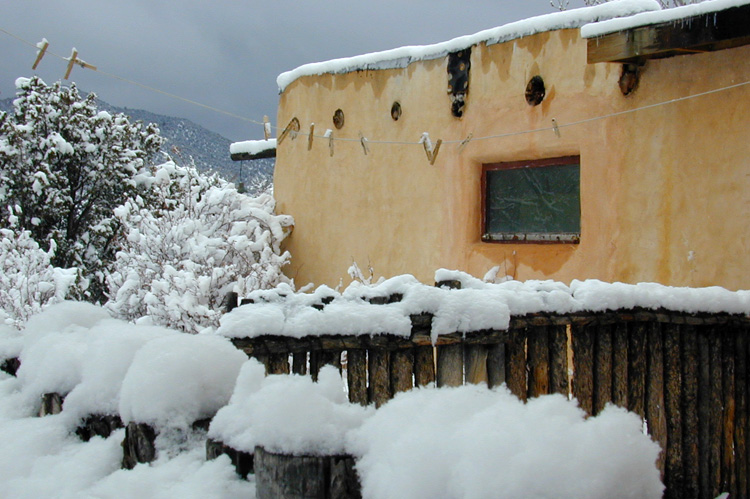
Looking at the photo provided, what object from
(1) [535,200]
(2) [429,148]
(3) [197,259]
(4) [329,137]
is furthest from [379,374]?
(4) [329,137]

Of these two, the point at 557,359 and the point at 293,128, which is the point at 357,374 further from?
the point at 293,128

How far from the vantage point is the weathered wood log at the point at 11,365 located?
11.5 ft

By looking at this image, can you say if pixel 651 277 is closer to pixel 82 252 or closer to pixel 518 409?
pixel 518 409

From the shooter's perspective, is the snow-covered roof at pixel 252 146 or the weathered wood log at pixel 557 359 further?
the snow-covered roof at pixel 252 146

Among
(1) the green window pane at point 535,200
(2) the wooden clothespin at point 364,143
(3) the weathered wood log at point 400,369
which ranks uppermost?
(2) the wooden clothespin at point 364,143

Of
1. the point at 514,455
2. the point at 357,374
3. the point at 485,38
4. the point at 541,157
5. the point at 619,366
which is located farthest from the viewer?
the point at 485,38

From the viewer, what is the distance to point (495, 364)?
129 inches

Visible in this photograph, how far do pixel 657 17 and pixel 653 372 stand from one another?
11.2 feet

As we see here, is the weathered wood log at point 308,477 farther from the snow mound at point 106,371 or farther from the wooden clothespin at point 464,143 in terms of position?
the wooden clothespin at point 464,143

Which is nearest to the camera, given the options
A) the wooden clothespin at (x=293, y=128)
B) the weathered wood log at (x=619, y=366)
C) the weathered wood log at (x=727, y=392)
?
the weathered wood log at (x=619, y=366)

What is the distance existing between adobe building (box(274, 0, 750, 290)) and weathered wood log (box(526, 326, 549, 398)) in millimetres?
3283

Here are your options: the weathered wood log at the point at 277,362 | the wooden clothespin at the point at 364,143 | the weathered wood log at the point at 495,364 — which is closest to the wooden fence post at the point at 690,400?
the weathered wood log at the point at 495,364

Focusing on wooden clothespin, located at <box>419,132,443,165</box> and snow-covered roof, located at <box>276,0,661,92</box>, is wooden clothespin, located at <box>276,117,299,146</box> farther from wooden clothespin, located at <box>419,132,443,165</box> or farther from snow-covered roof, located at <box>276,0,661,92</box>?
wooden clothespin, located at <box>419,132,443,165</box>

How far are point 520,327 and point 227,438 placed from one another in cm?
193
